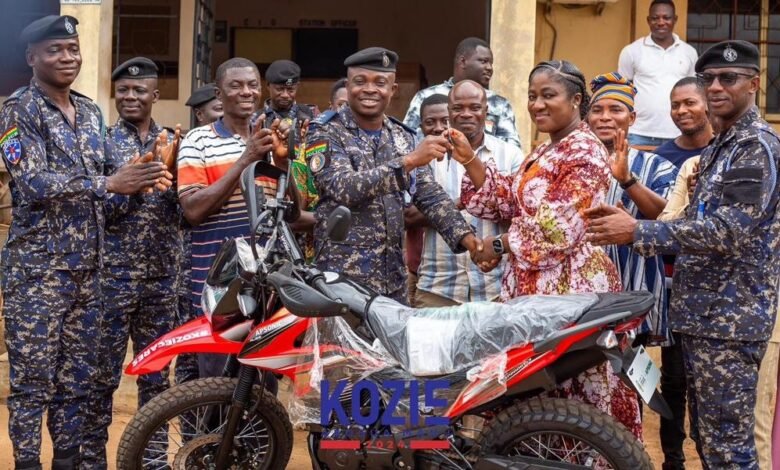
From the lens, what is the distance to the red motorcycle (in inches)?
160

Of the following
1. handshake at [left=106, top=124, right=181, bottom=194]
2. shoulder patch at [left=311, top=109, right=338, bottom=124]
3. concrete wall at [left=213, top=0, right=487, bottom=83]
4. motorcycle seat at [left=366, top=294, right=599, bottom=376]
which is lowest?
motorcycle seat at [left=366, top=294, right=599, bottom=376]

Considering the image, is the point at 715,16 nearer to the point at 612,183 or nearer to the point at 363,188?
the point at 612,183

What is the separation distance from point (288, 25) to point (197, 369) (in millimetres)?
8789

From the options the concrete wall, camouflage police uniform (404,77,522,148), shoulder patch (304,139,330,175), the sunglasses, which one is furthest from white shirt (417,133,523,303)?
the concrete wall

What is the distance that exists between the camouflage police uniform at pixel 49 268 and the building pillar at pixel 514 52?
331 cm

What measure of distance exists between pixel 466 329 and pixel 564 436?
555 millimetres

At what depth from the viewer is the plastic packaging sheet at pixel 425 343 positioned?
4102 millimetres

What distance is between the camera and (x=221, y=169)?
512 centimetres

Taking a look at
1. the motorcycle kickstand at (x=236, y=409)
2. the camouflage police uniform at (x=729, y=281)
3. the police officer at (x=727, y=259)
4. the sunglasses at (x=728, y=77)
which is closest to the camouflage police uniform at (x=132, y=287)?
the motorcycle kickstand at (x=236, y=409)

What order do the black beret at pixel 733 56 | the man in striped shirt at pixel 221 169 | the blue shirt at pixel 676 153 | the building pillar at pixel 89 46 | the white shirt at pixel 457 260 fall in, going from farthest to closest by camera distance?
1. the building pillar at pixel 89 46
2. the blue shirt at pixel 676 153
3. the white shirt at pixel 457 260
4. the man in striped shirt at pixel 221 169
5. the black beret at pixel 733 56

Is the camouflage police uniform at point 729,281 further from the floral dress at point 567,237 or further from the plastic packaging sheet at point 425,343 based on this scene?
the plastic packaging sheet at point 425,343

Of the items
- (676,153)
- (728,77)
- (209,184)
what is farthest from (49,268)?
(676,153)

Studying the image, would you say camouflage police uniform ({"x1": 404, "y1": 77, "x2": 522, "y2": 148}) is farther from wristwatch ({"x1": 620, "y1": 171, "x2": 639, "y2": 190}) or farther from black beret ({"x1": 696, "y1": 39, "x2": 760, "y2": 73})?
black beret ({"x1": 696, "y1": 39, "x2": 760, "y2": 73})

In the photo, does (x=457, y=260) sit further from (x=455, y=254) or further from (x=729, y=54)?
(x=729, y=54)
